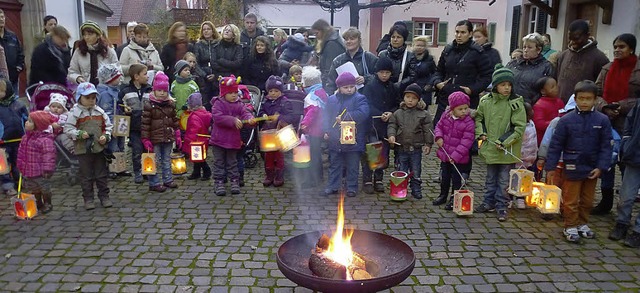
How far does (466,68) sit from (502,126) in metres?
1.55

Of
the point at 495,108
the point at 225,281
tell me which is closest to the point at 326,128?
the point at 495,108

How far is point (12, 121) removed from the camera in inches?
268

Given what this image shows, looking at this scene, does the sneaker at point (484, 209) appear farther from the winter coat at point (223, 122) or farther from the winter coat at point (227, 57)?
the winter coat at point (227, 57)

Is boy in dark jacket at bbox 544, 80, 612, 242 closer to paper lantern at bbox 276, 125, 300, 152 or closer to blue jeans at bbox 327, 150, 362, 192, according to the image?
blue jeans at bbox 327, 150, 362, 192

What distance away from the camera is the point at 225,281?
4.43 meters

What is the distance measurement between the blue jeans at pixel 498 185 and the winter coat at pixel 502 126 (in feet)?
0.58

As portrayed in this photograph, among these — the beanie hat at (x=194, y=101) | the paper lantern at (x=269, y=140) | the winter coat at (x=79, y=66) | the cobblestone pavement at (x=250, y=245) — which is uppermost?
the winter coat at (x=79, y=66)

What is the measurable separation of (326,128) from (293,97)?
1025 millimetres

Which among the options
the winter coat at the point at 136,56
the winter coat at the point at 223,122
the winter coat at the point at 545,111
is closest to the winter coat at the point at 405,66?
the winter coat at the point at 545,111

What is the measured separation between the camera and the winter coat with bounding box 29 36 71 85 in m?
8.09

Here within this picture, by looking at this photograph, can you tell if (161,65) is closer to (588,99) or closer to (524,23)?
(588,99)

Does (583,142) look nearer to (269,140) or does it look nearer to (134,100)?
(269,140)

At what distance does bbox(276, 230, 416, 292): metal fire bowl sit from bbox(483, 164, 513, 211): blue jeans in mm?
2945

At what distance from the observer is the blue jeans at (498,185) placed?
20.5 ft
